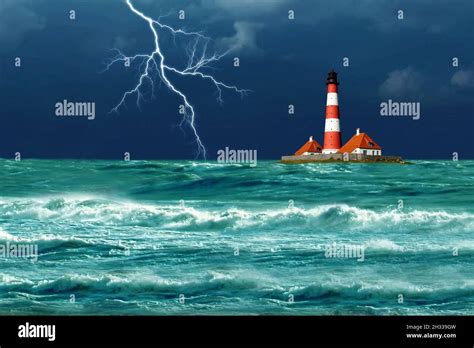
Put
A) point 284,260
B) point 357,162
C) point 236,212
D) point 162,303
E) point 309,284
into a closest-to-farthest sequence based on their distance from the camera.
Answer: point 162,303, point 309,284, point 284,260, point 236,212, point 357,162

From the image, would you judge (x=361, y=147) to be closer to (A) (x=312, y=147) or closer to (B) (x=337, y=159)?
(A) (x=312, y=147)

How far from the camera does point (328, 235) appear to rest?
1716 cm

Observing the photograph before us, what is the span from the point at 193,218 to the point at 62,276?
4.36m

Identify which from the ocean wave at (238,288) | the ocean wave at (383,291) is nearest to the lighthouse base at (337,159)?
the ocean wave at (238,288)

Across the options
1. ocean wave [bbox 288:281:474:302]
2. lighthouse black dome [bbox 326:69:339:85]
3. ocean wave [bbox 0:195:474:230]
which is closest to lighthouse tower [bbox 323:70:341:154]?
lighthouse black dome [bbox 326:69:339:85]

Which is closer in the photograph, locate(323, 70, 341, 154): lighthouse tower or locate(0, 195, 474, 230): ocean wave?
locate(323, 70, 341, 154): lighthouse tower

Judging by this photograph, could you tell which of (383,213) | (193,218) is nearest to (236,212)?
(193,218)

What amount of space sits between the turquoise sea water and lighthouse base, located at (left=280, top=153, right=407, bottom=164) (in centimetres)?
34

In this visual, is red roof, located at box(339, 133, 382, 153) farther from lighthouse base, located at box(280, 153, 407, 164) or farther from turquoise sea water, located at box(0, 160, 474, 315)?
turquoise sea water, located at box(0, 160, 474, 315)

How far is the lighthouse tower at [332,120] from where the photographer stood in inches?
649

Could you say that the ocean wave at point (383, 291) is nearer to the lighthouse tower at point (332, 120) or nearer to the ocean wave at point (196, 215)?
the ocean wave at point (196, 215)

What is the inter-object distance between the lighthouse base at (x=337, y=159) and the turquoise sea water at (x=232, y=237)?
340 millimetres

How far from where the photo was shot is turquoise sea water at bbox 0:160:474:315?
13688 mm
